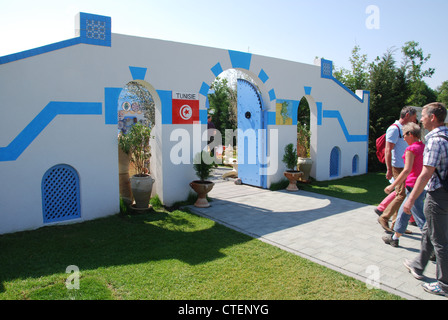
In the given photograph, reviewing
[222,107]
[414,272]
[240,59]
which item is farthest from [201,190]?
[222,107]

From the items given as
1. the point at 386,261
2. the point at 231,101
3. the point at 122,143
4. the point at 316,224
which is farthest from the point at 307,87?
the point at 231,101

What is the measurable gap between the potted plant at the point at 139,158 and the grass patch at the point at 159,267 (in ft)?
3.15

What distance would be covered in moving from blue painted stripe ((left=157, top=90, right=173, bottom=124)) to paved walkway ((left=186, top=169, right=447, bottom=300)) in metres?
2.11

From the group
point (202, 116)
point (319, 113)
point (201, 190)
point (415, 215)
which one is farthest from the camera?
point (319, 113)

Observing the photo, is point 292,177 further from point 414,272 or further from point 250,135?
point 414,272

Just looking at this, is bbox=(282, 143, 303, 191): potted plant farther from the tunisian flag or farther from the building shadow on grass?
the building shadow on grass

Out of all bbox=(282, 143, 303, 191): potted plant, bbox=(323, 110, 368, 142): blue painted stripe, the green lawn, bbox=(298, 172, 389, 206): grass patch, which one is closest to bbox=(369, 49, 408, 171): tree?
bbox=(323, 110, 368, 142): blue painted stripe

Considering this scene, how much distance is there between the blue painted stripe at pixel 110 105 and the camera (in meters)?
6.53

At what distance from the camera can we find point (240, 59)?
28.6ft

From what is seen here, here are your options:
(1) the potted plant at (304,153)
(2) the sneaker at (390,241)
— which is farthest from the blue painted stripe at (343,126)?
(2) the sneaker at (390,241)

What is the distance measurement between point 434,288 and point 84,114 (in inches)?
240
